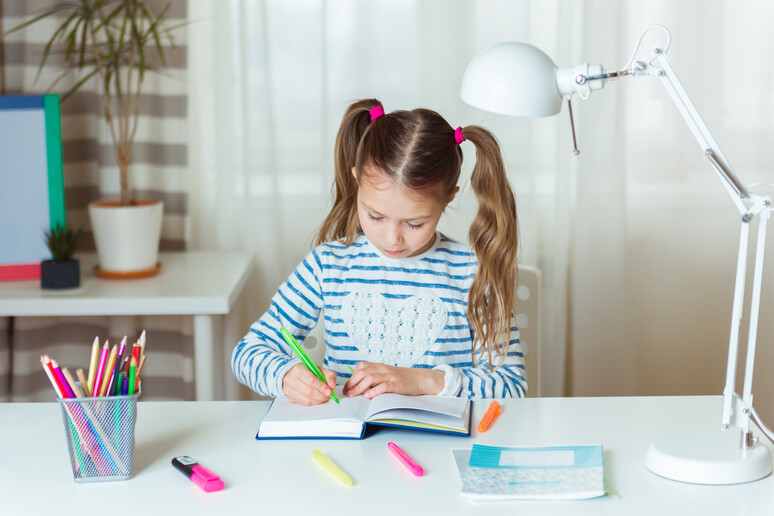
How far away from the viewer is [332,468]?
3.40ft

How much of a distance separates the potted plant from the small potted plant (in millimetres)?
93

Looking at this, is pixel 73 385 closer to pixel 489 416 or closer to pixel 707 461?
pixel 489 416

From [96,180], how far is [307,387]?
4.30 ft

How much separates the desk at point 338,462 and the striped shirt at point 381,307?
0.93ft

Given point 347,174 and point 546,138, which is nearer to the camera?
point 347,174

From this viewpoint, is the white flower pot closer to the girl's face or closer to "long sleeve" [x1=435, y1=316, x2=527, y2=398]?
the girl's face

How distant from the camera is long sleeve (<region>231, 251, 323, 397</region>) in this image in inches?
54.5

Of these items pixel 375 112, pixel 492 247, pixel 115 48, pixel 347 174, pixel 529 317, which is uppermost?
pixel 115 48

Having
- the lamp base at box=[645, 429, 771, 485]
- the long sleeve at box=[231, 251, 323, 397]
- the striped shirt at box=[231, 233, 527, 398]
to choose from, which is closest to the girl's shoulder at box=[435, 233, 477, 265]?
the striped shirt at box=[231, 233, 527, 398]

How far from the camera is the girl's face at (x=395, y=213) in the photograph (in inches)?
55.7

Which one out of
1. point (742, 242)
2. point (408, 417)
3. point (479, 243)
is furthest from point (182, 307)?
point (742, 242)

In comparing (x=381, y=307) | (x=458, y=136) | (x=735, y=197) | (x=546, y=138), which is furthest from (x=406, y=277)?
(x=546, y=138)

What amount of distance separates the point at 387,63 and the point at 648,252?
35.2 inches

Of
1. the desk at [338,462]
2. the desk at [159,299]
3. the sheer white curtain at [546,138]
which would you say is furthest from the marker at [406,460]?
the sheer white curtain at [546,138]
